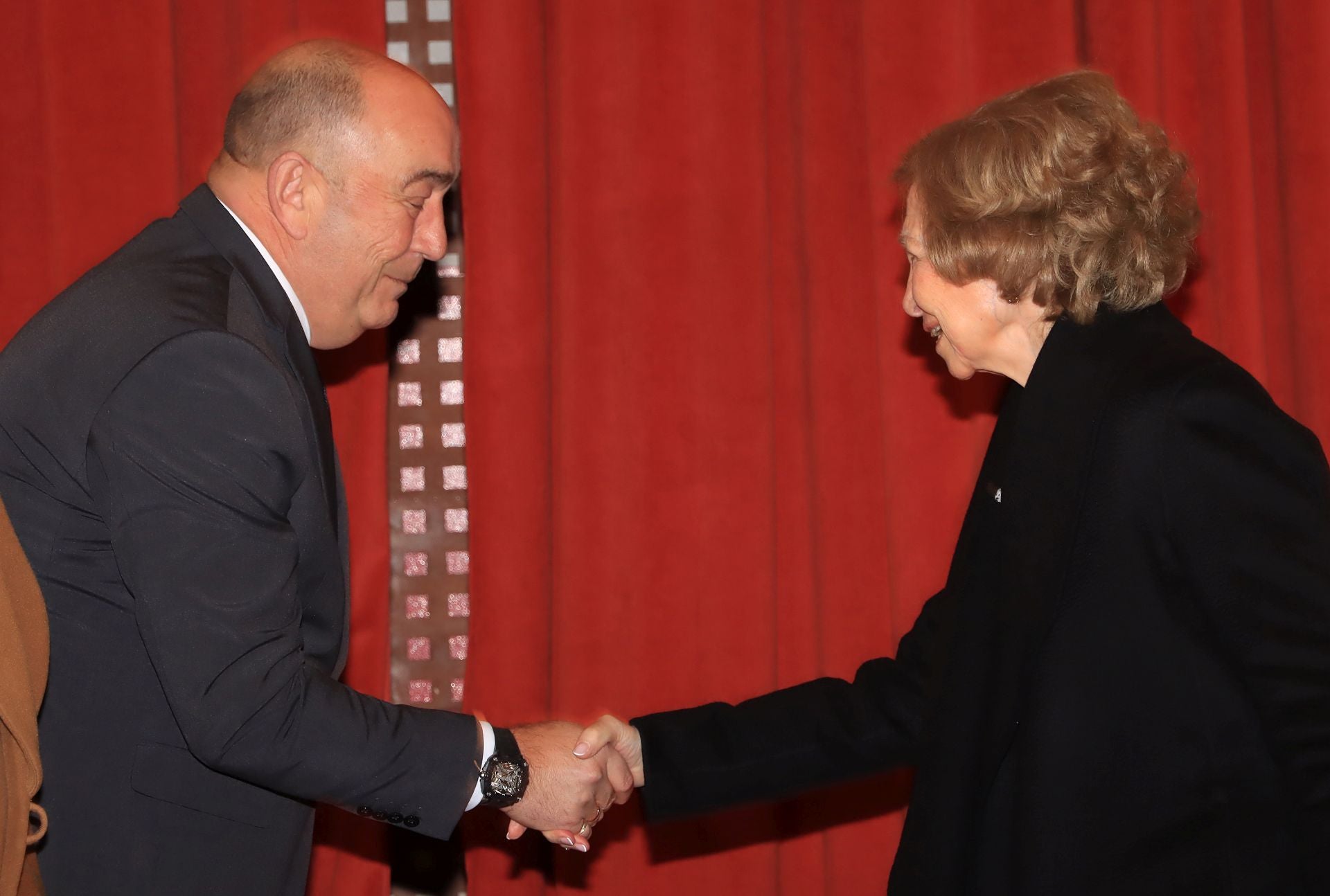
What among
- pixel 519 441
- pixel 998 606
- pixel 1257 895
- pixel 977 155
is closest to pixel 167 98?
pixel 519 441

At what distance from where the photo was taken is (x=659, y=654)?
2566 mm

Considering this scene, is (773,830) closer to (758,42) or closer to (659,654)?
(659,654)

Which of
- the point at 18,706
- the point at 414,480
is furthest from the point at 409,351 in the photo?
the point at 18,706

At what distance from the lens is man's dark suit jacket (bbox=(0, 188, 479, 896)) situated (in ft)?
4.77

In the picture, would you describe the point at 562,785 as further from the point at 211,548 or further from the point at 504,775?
the point at 211,548

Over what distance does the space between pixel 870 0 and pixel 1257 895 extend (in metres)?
1.86

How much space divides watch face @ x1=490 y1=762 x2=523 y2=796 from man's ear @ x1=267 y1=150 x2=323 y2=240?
828 mm

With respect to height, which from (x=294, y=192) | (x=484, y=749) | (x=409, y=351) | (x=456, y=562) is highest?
(x=294, y=192)

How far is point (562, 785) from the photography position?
1.97m

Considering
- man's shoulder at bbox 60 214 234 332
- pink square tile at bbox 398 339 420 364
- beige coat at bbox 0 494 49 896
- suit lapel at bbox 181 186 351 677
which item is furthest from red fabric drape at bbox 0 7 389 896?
beige coat at bbox 0 494 49 896

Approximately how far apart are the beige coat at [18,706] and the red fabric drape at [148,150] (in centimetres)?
107

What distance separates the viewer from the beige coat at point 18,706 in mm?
1314

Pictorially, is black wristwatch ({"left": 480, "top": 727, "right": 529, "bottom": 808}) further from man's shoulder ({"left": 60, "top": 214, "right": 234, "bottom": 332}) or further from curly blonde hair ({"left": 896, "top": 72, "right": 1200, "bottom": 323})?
curly blonde hair ({"left": 896, "top": 72, "right": 1200, "bottom": 323})

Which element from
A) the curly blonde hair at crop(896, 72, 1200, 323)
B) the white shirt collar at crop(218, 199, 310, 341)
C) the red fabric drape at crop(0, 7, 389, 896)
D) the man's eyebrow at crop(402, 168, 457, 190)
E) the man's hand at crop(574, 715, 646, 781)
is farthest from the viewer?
the red fabric drape at crop(0, 7, 389, 896)
